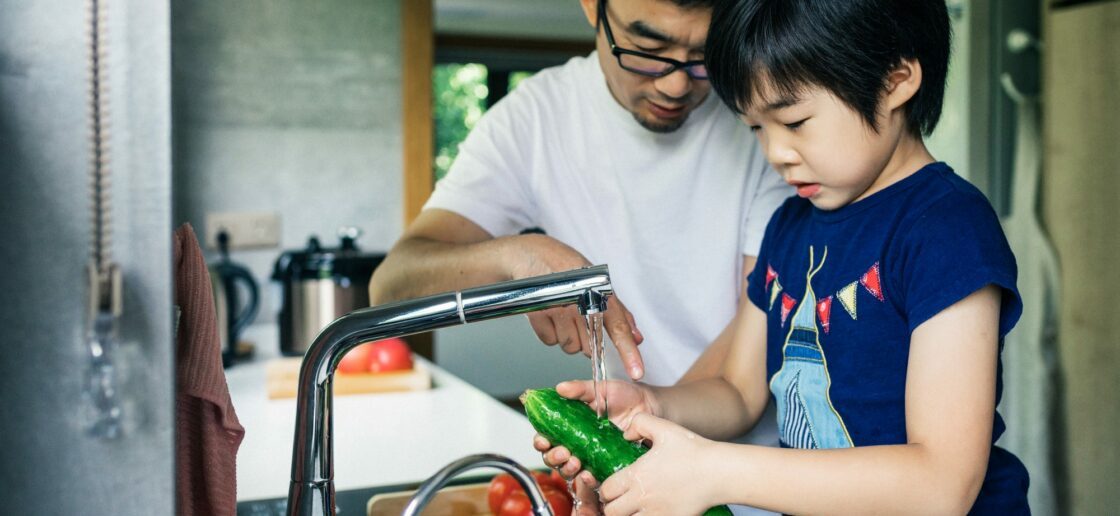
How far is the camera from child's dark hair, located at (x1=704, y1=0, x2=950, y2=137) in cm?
97

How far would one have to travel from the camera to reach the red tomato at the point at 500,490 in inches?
50.3

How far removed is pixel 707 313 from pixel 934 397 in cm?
60

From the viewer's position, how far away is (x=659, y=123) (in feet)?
4.48

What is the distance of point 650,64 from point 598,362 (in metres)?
0.49

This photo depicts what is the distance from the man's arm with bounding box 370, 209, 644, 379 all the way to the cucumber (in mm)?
79

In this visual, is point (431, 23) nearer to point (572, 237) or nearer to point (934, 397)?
point (572, 237)

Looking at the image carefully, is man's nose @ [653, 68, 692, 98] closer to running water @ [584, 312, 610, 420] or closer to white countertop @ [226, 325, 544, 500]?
running water @ [584, 312, 610, 420]

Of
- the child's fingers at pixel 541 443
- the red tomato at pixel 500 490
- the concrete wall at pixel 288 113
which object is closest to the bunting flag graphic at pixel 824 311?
the child's fingers at pixel 541 443

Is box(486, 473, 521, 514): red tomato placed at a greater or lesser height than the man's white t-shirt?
lesser

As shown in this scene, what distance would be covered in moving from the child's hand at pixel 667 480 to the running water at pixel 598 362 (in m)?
0.09

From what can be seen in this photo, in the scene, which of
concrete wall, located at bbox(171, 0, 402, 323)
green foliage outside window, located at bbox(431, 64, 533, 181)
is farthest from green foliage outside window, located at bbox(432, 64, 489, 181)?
concrete wall, located at bbox(171, 0, 402, 323)

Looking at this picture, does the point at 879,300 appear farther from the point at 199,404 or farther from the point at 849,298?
the point at 199,404

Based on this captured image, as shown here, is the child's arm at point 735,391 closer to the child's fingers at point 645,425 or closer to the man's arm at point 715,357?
the man's arm at point 715,357

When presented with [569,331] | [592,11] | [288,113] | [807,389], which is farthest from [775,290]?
[288,113]
